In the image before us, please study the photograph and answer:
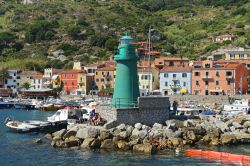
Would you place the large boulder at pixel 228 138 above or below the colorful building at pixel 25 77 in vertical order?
below

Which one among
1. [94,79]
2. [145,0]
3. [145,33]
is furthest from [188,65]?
[145,0]

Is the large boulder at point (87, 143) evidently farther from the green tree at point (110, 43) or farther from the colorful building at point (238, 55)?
the green tree at point (110, 43)

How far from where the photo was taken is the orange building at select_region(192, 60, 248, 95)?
8256 centimetres

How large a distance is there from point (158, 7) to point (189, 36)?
1728 inches

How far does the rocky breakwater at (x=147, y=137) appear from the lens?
1398 inches

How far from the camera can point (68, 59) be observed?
400 ft

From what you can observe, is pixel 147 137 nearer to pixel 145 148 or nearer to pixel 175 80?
pixel 145 148

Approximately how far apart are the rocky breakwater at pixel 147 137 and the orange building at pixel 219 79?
141ft

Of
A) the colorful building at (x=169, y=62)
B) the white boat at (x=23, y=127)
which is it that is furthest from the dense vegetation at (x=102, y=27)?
the white boat at (x=23, y=127)

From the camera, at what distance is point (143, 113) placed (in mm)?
39250

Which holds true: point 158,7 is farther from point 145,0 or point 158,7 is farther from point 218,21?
point 218,21

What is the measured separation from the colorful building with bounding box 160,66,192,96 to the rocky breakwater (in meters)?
45.7

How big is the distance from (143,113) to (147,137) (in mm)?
3410

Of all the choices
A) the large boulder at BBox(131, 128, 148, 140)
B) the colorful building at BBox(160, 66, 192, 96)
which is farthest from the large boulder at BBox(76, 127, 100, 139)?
the colorful building at BBox(160, 66, 192, 96)
